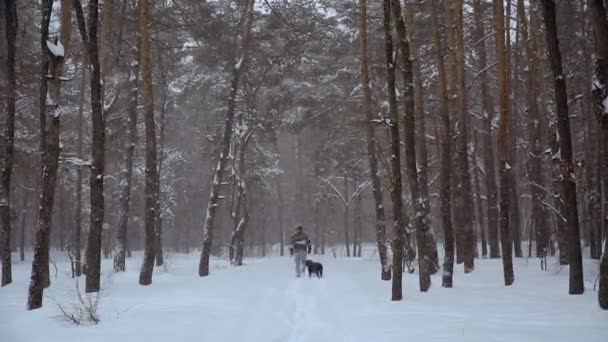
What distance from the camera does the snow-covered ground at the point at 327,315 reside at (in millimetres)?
6660

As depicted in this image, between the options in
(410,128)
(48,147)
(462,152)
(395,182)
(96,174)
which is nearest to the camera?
(48,147)

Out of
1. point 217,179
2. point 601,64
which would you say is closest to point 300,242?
point 217,179

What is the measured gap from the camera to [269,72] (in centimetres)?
2558

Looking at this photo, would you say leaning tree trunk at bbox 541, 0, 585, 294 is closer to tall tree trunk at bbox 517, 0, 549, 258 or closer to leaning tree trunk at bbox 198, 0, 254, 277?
tall tree trunk at bbox 517, 0, 549, 258

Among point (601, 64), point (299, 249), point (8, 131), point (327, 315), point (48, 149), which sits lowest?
point (327, 315)

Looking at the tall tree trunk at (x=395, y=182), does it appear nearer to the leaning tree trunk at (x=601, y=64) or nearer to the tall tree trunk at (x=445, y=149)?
the tall tree trunk at (x=445, y=149)

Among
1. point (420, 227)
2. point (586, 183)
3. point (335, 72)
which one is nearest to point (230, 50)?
point (335, 72)

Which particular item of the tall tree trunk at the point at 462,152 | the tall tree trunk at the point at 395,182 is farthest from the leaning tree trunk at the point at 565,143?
the tall tree trunk at the point at 462,152

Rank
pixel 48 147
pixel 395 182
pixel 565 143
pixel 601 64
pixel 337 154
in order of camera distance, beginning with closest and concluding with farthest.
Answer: pixel 601 64
pixel 565 143
pixel 48 147
pixel 395 182
pixel 337 154

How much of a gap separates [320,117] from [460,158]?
957cm

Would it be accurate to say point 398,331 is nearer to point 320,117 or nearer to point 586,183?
point 586,183

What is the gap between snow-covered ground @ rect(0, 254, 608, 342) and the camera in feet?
21.9

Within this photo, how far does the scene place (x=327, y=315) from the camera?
8.62 m

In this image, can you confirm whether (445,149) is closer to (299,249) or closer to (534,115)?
(534,115)
